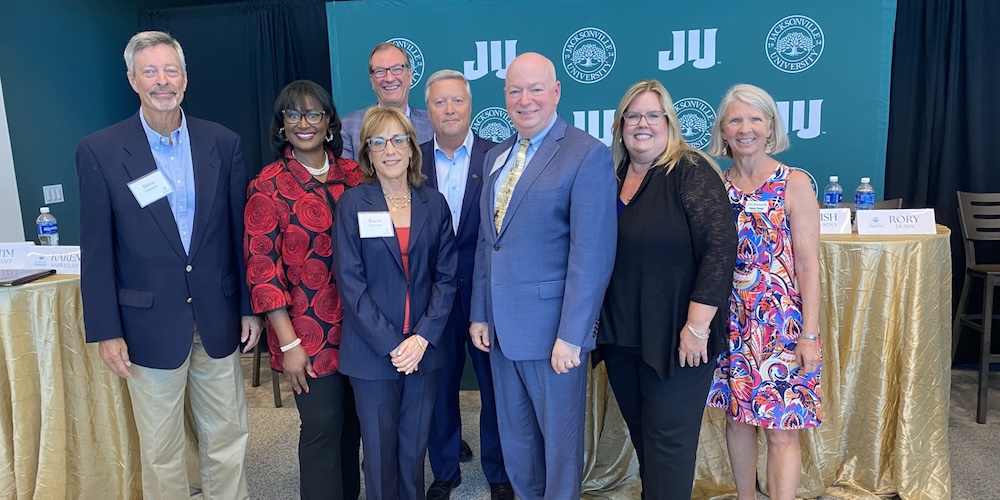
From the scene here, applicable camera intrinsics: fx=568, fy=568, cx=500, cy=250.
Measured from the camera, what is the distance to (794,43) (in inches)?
136

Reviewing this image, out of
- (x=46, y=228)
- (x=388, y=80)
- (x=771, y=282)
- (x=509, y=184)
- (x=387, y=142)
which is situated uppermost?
(x=388, y=80)

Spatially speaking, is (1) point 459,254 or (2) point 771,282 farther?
(1) point 459,254

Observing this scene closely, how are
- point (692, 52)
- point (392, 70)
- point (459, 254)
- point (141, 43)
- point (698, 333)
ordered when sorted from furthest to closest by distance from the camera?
1. point (692, 52)
2. point (392, 70)
3. point (459, 254)
4. point (141, 43)
5. point (698, 333)

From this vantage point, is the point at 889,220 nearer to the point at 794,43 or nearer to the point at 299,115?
the point at 794,43

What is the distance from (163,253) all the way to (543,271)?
48.0 inches

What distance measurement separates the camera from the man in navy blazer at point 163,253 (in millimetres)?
1786

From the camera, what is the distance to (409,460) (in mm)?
1965

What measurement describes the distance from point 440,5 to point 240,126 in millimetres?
1963

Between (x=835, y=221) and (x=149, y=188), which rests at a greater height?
(x=149, y=188)

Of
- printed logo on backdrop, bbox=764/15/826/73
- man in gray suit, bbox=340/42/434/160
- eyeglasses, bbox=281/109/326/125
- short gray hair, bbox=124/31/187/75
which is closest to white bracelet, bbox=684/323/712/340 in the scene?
eyeglasses, bbox=281/109/326/125

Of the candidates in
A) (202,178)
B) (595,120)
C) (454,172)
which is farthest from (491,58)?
(202,178)

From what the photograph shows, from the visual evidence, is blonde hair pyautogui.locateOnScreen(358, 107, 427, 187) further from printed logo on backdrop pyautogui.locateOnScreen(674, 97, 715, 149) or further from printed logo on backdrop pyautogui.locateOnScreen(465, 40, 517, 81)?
printed logo on backdrop pyautogui.locateOnScreen(674, 97, 715, 149)

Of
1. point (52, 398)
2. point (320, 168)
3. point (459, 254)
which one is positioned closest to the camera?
point (320, 168)

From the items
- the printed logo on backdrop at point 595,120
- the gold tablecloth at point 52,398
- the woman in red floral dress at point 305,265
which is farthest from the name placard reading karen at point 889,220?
the gold tablecloth at point 52,398
